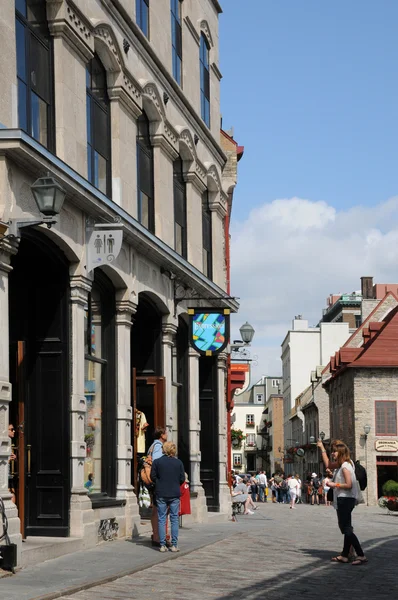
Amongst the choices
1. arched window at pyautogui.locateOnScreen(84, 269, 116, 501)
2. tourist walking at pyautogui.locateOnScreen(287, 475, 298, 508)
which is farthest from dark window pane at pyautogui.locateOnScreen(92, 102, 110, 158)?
tourist walking at pyautogui.locateOnScreen(287, 475, 298, 508)

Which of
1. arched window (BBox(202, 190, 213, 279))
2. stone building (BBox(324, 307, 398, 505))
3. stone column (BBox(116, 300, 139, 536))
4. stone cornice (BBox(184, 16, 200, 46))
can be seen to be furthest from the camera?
stone building (BBox(324, 307, 398, 505))

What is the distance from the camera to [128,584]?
12750mm

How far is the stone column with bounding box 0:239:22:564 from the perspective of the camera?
528 inches


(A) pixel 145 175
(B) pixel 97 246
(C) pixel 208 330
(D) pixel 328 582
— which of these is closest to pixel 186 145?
(A) pixel 145 175

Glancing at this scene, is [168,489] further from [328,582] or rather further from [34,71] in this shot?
[34,71]

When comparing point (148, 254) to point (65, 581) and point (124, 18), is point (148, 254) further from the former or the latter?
point (65, 581)

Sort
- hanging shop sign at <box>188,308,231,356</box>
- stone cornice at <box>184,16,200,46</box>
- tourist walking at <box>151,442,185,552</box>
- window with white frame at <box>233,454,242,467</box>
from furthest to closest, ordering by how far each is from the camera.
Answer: window with white frame at <box>233,454,242,467</box> < stone cornice at <box>184,16,200,46</box> < hanging shop sign at <box>188,308,231,356</box> < tourist walking at <box>151,442,185,552</box>

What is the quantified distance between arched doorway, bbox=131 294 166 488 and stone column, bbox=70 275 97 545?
4.68 m

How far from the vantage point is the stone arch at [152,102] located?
21.6 metres

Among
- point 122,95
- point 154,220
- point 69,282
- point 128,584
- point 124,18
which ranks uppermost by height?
point 124,18

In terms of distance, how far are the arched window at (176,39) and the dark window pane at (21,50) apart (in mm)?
9446

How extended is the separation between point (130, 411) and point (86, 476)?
1.79 m

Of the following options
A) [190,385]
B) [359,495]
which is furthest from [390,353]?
[359,495]

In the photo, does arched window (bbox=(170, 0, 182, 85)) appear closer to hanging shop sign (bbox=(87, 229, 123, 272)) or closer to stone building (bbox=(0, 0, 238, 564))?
stone building (bbox=(0, 0, 238, 564))
